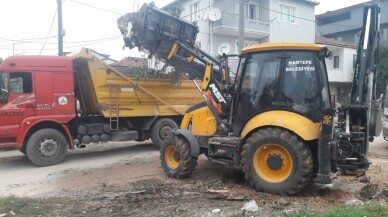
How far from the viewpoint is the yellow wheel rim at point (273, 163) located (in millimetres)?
6477

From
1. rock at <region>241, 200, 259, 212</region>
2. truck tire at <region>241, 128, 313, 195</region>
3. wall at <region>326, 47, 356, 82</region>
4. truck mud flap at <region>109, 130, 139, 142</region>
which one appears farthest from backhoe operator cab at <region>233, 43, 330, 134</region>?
wall at <region>326, 47, 356, 82</region>

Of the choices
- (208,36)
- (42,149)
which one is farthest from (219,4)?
(42,149)

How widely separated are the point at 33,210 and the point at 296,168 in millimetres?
3929

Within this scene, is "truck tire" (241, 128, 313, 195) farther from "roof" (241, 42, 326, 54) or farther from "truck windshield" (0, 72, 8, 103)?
"truck windshield" (0, 72, 8, 103)

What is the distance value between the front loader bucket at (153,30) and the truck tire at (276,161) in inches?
153

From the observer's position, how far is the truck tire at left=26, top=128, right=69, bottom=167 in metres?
9.91

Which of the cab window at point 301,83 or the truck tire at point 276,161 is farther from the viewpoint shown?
the cab window at point 301,83

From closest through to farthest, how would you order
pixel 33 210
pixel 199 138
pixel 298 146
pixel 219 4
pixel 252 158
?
pixel 33 210 → pixel 298 146 → pixel 252 158 → pixel 199 138 → pixel 219 4

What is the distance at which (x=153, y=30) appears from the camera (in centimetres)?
962

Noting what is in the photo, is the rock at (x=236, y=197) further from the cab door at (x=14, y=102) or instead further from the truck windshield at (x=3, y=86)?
the truck windshield at (x=3, y=86)

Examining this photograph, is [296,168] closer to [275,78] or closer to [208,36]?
[275,78]

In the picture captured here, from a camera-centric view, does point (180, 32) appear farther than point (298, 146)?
Yes

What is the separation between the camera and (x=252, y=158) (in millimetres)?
6668

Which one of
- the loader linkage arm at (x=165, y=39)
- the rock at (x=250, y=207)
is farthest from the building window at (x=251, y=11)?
the rock at (x=250, y=207)
